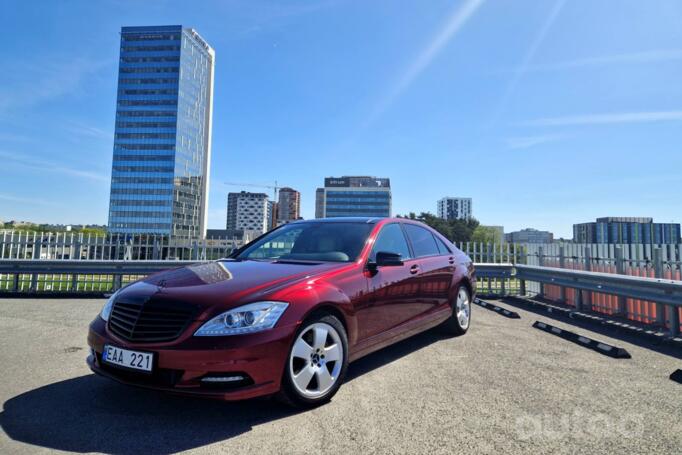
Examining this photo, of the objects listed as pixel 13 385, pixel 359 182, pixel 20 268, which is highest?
pixel 359 182

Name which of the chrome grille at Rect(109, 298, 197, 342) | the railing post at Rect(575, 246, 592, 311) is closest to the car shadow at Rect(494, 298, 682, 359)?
the railing post at Rect(575, 246, 592, 311)

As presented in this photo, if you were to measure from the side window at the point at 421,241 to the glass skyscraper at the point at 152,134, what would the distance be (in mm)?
129061

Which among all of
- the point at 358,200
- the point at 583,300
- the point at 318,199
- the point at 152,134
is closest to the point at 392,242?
the point at 583,300

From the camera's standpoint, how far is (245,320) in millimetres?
2623

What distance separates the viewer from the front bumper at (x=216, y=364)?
8.15 ft

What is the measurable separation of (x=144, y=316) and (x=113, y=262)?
7874 millimetres

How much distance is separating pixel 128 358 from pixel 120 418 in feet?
1.51

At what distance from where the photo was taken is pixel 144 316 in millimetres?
2721

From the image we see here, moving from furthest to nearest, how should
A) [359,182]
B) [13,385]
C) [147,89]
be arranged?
1. [359,182]
2. [147,89]
3. [13,385]

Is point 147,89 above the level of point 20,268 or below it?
above

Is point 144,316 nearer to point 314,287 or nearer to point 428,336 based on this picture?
point 314,287

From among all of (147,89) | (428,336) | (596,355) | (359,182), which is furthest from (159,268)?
(359,182)

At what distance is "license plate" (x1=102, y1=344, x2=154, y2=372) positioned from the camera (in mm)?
2559

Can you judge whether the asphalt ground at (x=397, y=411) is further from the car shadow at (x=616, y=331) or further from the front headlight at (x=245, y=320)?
the front headlight at (x=245, y=320)
